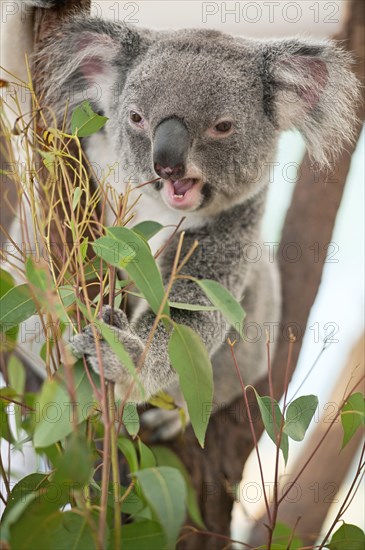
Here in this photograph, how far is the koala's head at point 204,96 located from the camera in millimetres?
1840

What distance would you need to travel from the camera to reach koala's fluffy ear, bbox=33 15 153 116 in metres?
1.95

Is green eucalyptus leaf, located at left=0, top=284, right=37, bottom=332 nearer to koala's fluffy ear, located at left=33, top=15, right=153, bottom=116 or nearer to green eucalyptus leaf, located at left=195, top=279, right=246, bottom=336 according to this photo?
green eucalyptus leaf, located at left=195, top=279, right=246, bottom=336

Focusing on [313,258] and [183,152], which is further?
[313,258]

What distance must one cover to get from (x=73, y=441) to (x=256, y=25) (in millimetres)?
A: 3670

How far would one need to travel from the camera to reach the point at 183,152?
5.70ft

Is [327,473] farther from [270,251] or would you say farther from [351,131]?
[351,131]

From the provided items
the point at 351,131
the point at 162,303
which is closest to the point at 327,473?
the point at 351,131

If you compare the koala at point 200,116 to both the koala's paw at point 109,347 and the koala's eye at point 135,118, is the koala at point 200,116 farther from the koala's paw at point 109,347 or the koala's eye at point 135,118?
the koala's paw at point 109,347

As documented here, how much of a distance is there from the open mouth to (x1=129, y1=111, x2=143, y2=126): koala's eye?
7.5 inches

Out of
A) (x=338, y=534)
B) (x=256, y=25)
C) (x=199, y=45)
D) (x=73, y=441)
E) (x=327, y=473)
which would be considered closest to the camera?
(x=73, y=441)

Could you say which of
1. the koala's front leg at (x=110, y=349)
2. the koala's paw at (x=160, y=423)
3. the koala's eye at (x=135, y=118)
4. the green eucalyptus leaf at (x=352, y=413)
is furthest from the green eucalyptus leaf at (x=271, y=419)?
the koala's paw at (x=160, y=423)

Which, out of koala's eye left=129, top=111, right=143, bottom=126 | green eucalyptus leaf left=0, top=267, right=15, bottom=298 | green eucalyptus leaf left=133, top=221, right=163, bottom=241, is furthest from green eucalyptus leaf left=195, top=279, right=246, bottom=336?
koala's eye left=129, top=111, right=143, bottom=126

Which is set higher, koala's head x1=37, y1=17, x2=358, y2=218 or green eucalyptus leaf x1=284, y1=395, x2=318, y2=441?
koala's head x1=37, y1=17, x2=358, y2=218

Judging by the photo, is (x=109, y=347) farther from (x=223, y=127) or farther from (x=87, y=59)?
(x=87, y=59)
